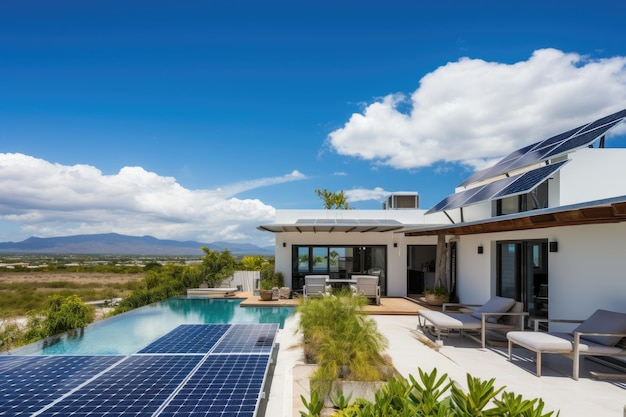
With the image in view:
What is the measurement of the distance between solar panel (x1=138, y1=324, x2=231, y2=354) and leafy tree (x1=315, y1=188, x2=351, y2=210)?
843 inches

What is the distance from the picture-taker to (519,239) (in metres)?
10.5

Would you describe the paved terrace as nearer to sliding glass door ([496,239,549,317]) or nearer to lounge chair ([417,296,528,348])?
lounge chair ([417,296,528,348])

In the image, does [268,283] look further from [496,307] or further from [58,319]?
[496,307]

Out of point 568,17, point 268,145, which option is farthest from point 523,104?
point 268,145

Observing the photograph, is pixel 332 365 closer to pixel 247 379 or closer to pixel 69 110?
pixel 247 379

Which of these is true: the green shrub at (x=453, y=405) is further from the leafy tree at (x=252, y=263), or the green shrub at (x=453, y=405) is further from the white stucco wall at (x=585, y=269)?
the leafy tree at (x=252, y=263)

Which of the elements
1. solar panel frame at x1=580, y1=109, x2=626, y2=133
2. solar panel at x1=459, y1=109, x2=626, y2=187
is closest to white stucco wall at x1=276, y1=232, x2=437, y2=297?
solar panel at x1=459, y1=109, x2=626, y2=187

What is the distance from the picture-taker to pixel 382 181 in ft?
108

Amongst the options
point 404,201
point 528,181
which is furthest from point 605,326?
point 404,201

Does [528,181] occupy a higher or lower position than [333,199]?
lower

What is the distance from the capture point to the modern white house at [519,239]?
24.6ft

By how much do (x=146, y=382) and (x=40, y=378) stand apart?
141cm

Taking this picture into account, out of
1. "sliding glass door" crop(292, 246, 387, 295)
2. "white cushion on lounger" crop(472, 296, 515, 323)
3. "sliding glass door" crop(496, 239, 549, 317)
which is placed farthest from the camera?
"sliding glass door" crop(292, 246, 387, 295)

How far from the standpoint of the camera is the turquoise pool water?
28.1ft
